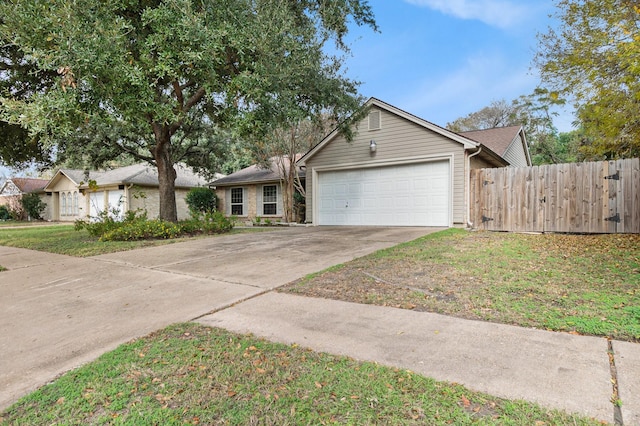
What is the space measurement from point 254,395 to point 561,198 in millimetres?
9921

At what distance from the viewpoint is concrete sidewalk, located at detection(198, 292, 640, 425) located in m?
2.12

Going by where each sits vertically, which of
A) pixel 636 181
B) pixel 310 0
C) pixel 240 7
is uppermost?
pixel 310 0

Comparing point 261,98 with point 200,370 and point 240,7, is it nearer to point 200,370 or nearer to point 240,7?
point 240,7

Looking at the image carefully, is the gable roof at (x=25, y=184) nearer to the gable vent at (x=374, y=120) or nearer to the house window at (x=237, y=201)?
the house window at (x=237, y=201)

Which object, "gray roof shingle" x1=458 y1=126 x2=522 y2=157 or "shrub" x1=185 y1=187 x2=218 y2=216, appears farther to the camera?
"shrub" x1=185 y1=187 x2=218 y2=216

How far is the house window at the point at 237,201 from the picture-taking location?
61.4 ft

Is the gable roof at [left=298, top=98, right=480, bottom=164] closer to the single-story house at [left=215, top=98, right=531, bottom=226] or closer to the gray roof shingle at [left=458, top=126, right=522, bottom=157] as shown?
the single-story house at [left=215, top=98, right=531, bottom=226]

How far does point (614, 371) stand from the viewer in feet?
7.65

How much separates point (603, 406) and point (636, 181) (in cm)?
895

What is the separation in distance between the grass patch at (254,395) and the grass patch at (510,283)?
4.89ft

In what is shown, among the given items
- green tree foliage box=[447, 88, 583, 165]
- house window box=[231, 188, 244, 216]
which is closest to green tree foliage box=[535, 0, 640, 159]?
house window box=[231, 188, 244, 216]

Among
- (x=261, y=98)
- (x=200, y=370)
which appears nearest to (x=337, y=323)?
(x=200, y=370)

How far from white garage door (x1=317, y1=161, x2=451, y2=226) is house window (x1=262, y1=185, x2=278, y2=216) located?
3760mm

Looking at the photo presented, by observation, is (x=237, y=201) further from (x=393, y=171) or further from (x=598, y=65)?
(x=598, y=65)
